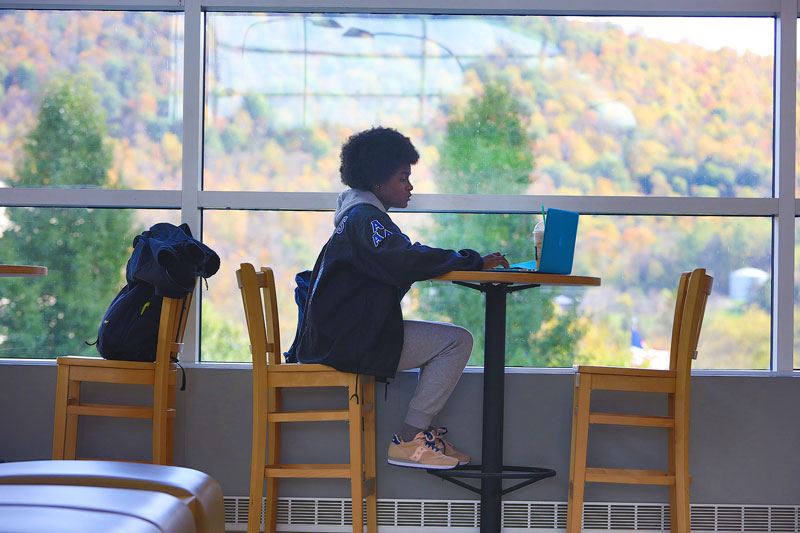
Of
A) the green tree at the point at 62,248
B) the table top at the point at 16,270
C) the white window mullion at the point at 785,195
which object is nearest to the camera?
the table top at the point at 16,270

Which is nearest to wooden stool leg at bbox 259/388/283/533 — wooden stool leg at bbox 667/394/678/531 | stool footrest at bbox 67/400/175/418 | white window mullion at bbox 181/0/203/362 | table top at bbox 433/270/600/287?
stool footrest at bbox 67/400/175/418

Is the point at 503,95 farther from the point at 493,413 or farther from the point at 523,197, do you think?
the point at 493,413

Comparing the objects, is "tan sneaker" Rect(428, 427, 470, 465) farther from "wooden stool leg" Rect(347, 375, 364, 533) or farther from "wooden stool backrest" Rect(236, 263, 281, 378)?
"wooden stool backrest" Rect(236, 263, 281, 378)

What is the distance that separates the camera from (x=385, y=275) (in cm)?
241

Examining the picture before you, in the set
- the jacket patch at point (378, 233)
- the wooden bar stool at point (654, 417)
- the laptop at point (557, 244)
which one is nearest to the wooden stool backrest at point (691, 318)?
the wooden bar stool at point (654, 417)

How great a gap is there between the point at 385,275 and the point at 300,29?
4.46 feet

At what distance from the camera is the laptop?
2.35 metres

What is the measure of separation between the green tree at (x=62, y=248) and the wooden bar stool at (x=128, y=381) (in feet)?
1.64

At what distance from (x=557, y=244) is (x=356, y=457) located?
88 cm

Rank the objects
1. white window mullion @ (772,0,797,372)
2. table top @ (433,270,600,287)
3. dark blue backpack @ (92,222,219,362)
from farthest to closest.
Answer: white window mullion @ (772,0,797,372)
dark blue backpack @ (92,222,219,362)
table top @ (433,270,600,287)

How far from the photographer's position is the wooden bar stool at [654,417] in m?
2.50

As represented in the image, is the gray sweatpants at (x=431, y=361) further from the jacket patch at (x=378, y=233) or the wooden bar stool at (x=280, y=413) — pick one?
the jacket patch at (x=378, y=233)

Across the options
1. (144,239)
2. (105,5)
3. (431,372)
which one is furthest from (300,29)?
(431,372)

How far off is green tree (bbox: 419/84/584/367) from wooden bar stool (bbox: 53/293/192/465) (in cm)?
101
